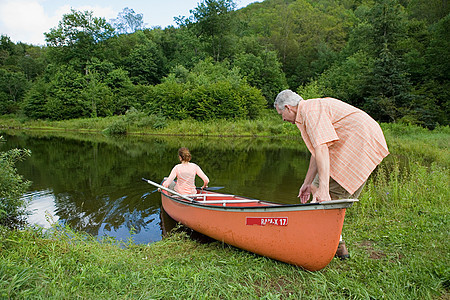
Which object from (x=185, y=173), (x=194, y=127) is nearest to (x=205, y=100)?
(x=194, y=127)

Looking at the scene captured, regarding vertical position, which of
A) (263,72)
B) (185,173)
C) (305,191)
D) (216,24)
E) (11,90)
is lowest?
(185,173)

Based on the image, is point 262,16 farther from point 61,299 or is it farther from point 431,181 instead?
point 61,299

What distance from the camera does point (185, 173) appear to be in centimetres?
525

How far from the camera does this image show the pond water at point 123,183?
230 inches

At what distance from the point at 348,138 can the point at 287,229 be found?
1.14 m

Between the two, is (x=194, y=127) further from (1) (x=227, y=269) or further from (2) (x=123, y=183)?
(1) (x=227, y=269)

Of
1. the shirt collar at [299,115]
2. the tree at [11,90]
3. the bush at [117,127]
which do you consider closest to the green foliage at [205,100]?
the bush at [117,127]

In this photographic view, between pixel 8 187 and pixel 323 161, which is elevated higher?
pixel 323 161

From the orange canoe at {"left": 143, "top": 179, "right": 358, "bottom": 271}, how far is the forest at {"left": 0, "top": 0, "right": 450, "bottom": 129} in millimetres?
21760

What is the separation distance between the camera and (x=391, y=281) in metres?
2.60

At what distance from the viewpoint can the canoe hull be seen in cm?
270

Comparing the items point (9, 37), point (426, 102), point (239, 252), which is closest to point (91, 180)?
point (239, 252)

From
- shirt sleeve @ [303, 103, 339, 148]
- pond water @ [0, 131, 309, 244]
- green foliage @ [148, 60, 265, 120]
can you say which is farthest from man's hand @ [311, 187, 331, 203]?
green foliage @ [148, 60, 265, 120]

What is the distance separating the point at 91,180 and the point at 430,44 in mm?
28858
